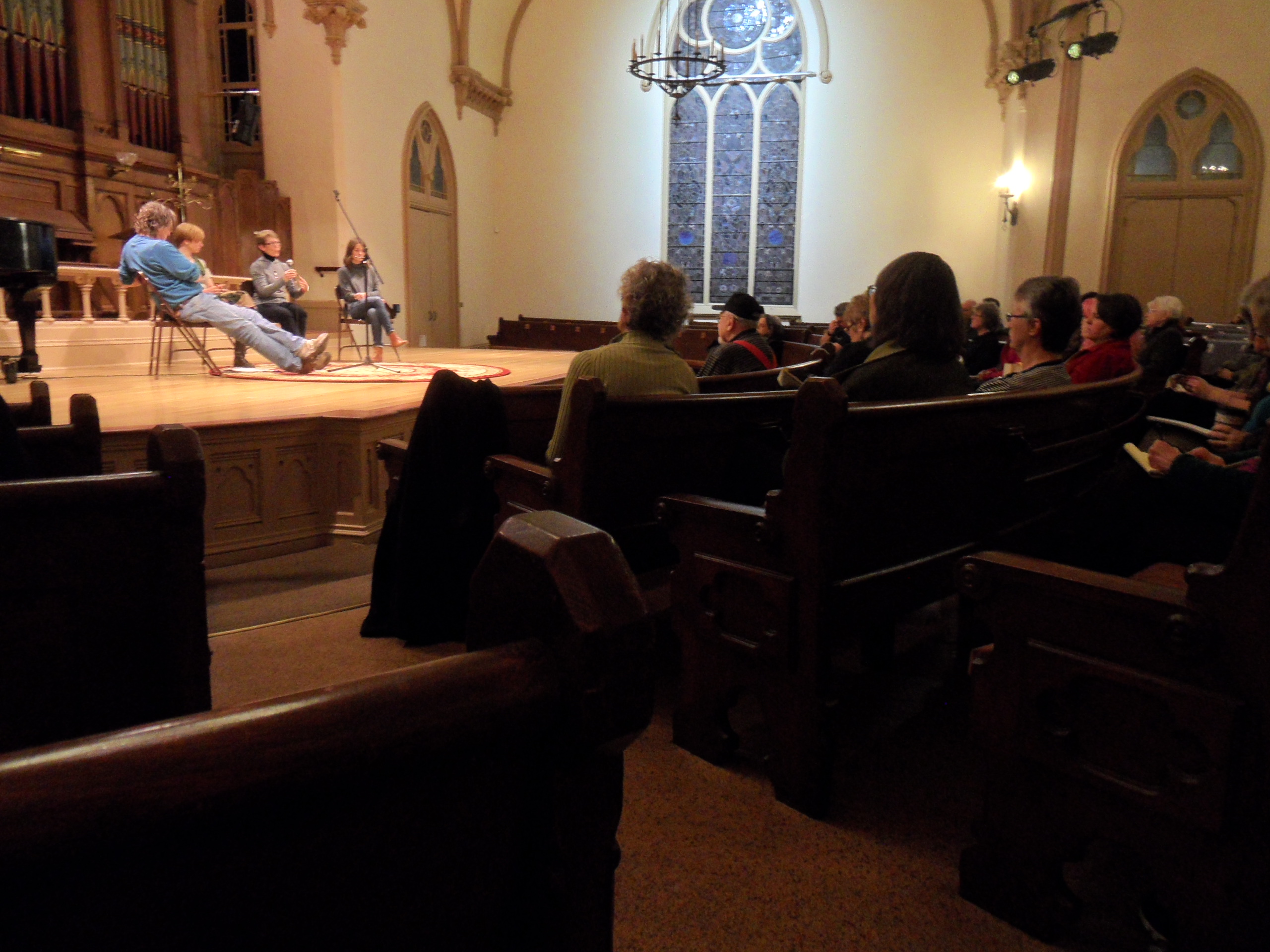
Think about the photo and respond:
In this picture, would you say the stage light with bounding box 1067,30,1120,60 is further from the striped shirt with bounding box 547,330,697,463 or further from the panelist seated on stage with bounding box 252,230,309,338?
the striped shirt with bounding box 547,330,697,463

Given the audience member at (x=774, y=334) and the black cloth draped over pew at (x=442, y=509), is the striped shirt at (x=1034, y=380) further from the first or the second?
the audience member at (x=774, y=334)

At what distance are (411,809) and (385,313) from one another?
26.9 feet

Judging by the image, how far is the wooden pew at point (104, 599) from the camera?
108 centimetres

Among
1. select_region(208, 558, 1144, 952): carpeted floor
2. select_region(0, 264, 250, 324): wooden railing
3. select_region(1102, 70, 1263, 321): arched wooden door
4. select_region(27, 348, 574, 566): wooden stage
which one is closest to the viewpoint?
select_region(208, 558, 1144, 952): carpeted floor

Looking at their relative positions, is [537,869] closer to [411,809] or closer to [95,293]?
[411,809]

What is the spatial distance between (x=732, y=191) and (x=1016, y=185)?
158 inches

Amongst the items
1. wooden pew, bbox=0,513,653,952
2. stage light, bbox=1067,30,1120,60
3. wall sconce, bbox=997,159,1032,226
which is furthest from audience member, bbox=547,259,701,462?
wall sconce, bbox=997,159,1032,226

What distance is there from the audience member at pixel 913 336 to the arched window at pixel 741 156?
34.9 ft

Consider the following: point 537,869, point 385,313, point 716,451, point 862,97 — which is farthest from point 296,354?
point 862,97

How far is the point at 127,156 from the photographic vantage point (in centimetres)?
797

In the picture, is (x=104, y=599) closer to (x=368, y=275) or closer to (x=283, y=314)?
(x=283, y=314)

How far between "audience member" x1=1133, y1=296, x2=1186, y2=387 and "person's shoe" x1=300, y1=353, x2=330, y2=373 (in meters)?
5.42

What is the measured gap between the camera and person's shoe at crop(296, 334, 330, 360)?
21.5 feet

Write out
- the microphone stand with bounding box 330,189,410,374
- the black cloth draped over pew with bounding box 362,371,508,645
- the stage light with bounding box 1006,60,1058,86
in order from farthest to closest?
the stage light with bounding box 1006,60,1058,86 → the microphone stand with bounding box 330,189,410,374 → the black cloth draped over pew with bounding box 362,371,508,645
